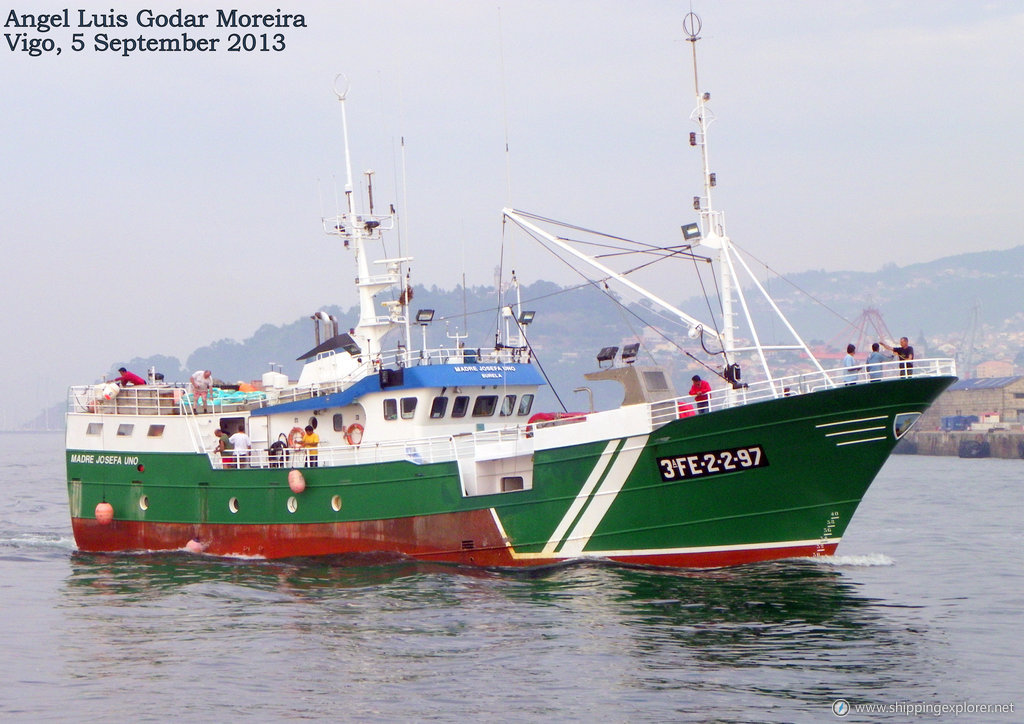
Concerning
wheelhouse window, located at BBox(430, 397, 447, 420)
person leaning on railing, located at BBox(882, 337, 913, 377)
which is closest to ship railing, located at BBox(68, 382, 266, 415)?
wheelhouse window, located at BBox(430, 397, 447, 420)

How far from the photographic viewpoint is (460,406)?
26.3 m

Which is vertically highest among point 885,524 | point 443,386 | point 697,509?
point 443,386

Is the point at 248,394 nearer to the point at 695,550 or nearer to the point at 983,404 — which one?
the point at 695,550

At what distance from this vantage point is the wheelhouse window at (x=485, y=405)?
2659 cm

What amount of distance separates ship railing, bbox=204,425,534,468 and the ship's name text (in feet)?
8.21

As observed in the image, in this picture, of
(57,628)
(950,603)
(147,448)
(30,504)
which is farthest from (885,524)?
(30,504)

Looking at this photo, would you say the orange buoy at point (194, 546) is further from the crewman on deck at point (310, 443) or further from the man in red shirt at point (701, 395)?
the man in red shirt at point (701, 395)

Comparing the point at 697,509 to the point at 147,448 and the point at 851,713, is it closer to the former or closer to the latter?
the point at 851,713

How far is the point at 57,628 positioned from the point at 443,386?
9.47m

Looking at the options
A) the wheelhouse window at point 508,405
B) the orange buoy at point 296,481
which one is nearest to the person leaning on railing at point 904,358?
the wheelhouse window at point 508,405

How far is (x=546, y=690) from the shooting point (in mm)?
15070

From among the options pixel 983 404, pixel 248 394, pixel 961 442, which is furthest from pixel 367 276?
pixel 983 404

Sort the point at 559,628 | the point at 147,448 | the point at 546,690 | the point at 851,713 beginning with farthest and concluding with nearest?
the point at 147,448 < the point at 559,628 < the point at 546,690 < the point at 851,713

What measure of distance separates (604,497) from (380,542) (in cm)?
542
